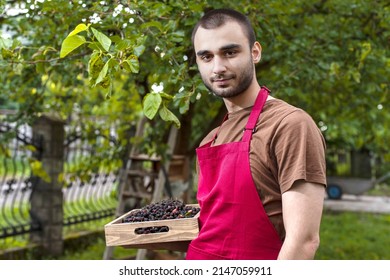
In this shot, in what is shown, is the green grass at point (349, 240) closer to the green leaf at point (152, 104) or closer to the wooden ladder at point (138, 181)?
the wooden ladder at point (138, 181)

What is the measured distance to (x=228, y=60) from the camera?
67.8 inches

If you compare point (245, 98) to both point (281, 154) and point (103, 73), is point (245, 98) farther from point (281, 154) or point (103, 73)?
point (103, 73)

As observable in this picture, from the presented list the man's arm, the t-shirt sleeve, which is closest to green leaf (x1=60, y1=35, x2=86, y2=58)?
the t-shirt sleeve

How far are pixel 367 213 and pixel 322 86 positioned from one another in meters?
5.73

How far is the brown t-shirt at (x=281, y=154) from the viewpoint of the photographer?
1557 mm

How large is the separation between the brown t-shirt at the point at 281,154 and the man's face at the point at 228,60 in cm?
12

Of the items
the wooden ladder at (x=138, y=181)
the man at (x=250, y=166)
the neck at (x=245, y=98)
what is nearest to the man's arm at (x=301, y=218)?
the man at (x=250, y=166)

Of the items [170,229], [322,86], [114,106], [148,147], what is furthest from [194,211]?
[114,106]

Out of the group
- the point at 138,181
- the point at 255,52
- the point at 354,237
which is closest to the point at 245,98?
the point at 255,52

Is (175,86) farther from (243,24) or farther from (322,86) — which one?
(322,86)

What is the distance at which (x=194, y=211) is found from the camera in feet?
6.26

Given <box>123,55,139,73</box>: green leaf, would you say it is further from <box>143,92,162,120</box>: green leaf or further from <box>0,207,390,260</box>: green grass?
<box>0,207,390,260</box>: green grass

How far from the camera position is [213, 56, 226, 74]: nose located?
1.71m

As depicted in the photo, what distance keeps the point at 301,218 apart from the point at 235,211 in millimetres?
212
